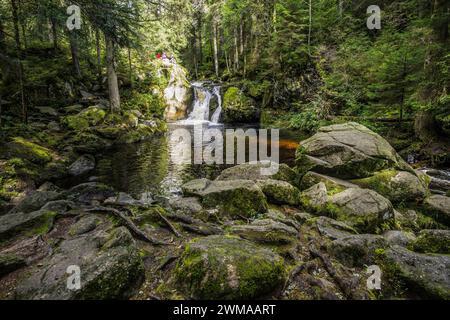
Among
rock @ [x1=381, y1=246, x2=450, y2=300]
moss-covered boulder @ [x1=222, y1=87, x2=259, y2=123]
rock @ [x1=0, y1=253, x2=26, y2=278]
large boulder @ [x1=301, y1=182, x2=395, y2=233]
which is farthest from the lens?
moss-covered boulder @ [x1=222, y1=87, x2=259, y2=123]

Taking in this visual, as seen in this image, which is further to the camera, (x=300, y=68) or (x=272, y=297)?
(x=300, y=68)

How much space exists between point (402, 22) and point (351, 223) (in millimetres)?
18647

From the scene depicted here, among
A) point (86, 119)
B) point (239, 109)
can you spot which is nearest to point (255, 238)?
point (86, 119)

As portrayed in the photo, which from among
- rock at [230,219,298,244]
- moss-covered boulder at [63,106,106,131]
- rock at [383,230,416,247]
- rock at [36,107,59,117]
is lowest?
rock at [383,230,416,247]

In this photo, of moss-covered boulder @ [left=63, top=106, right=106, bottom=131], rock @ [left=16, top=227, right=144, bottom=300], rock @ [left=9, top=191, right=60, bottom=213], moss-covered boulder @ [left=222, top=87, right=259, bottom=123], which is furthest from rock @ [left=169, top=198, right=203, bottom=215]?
moss-covered boulder @ [left=222, top=87, right=259, bottom=123]

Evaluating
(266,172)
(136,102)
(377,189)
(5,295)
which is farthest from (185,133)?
(5,295)

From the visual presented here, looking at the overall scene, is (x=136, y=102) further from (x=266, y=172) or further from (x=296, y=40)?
(x=266, y=172)

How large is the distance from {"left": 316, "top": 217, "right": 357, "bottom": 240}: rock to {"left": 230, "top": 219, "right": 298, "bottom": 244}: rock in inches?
22.5

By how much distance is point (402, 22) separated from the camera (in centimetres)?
1741

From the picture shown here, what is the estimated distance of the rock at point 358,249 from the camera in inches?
145

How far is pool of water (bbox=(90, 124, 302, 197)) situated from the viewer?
9.25 meters

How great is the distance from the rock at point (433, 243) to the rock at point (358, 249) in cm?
61

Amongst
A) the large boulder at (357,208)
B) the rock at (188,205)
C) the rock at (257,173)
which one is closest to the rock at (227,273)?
the rock at (188,205)

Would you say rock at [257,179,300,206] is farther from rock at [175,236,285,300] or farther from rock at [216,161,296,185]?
rock at [175,236,285,300]
